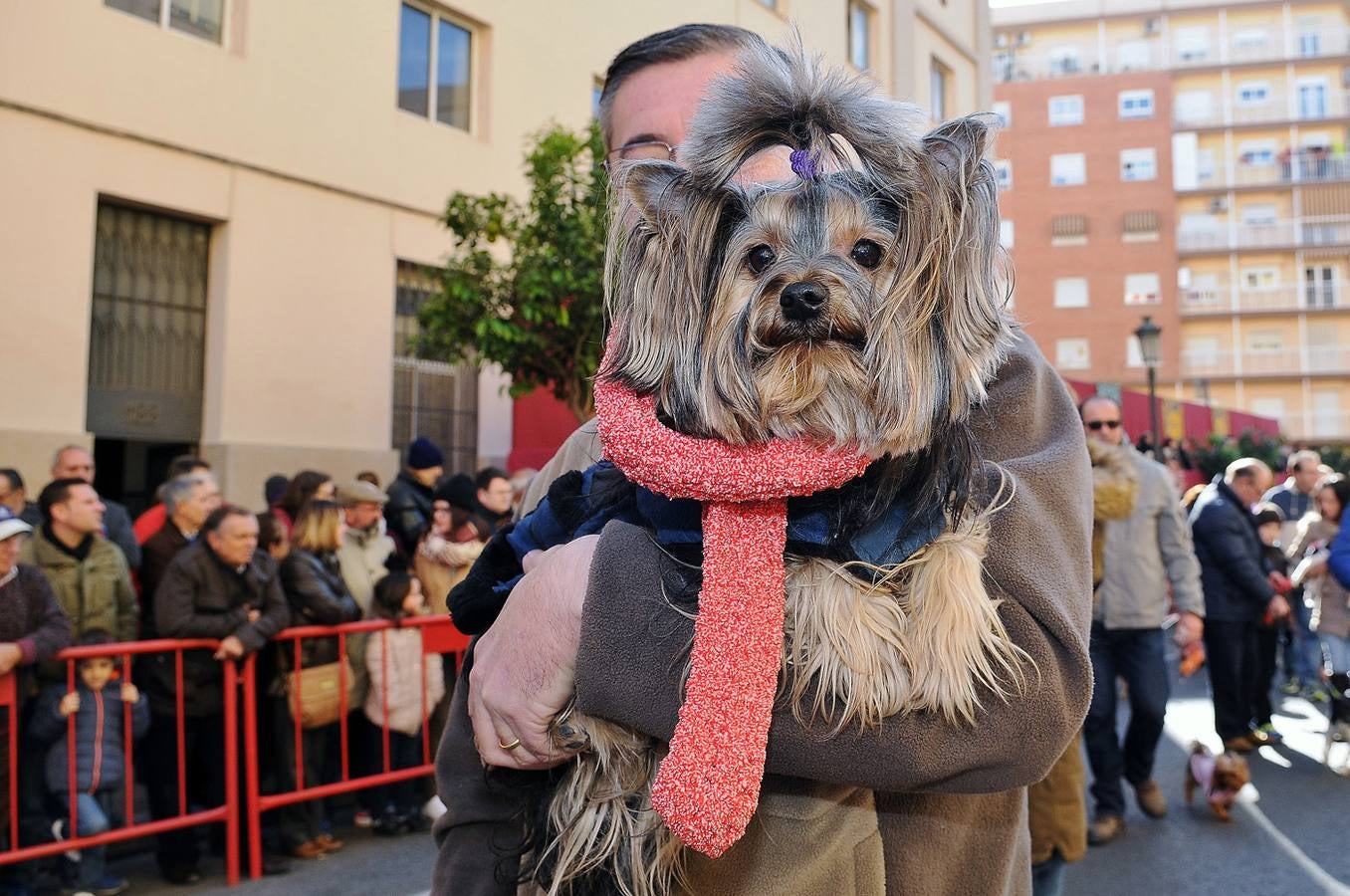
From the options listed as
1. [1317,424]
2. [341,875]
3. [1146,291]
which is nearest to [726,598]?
[341,875]

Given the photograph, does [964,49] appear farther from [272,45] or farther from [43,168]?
[43,168]

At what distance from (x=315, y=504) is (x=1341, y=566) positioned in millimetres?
7188

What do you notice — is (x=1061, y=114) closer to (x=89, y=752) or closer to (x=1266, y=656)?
(x=1266, y=656)

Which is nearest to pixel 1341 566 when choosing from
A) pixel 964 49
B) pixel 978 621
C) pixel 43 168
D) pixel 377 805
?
pixel 377 805

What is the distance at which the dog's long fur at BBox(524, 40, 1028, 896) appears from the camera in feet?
4.66

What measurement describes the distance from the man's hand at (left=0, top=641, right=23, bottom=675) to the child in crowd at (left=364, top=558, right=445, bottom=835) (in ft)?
6.54

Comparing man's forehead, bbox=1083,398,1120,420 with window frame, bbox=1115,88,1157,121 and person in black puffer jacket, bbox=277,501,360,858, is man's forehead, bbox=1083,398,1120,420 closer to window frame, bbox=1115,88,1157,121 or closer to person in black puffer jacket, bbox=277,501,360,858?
person in black puffer jacket, bbox=277,501,360,858

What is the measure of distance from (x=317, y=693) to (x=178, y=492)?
4.99 ft

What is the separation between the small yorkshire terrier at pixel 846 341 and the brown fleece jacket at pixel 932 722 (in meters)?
0.04

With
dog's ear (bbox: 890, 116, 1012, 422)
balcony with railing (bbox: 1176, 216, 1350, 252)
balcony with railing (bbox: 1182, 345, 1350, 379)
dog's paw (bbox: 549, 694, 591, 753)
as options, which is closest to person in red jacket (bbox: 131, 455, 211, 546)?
dog's paw (bbox: 549, 694, 591, 753)

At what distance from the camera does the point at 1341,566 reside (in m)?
7.58

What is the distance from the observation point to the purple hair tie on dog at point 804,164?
149 cm

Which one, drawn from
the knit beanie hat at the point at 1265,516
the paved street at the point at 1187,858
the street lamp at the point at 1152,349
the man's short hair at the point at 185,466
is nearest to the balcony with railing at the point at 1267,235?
the street lamp at the point at 1152,349

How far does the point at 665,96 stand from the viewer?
227 cm
